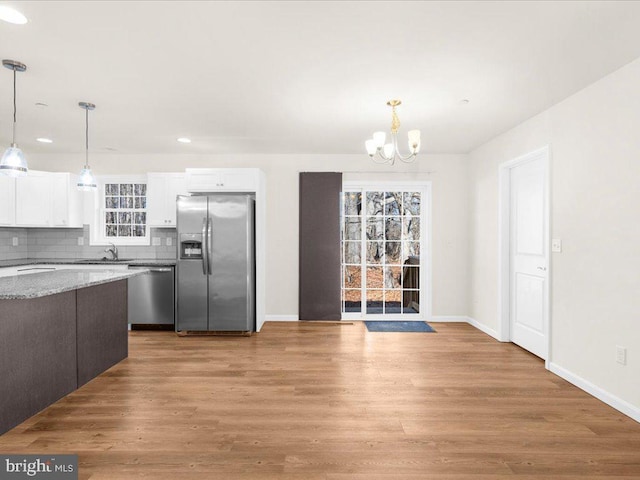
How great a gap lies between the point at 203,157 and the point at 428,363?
4.27 m

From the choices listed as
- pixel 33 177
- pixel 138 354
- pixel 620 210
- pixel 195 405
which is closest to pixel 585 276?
pixel 620 210

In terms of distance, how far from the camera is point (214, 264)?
4.71 meters

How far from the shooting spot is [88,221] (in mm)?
5449

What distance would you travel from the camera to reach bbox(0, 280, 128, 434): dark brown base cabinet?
7.80 feet

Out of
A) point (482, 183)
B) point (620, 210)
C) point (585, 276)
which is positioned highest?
point (482, 183)

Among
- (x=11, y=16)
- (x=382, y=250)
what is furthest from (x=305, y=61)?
(x=382, y=250)

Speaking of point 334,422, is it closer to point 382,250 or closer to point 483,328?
point 483,328

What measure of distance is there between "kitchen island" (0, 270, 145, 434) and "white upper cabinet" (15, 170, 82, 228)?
245 centimetres

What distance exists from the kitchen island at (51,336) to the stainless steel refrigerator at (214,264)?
1189mm

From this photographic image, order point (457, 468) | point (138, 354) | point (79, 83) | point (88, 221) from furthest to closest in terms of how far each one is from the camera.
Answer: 1. point (88, 221)
2. point (138, 354)
3. point (79, 83)
4. point (457, 468)

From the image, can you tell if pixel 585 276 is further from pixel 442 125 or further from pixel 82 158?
pixel 82 158

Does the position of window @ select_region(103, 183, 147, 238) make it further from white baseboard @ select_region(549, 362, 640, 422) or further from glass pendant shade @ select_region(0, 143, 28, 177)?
white baseboard @ select_region(549, 362, 640, 422)

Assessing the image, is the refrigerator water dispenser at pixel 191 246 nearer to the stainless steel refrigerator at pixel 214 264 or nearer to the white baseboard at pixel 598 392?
the stainless steel refrigerator at pixel 214 264

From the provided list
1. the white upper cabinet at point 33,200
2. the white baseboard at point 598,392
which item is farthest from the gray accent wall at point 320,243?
the white upper cabinet at point 33,200
